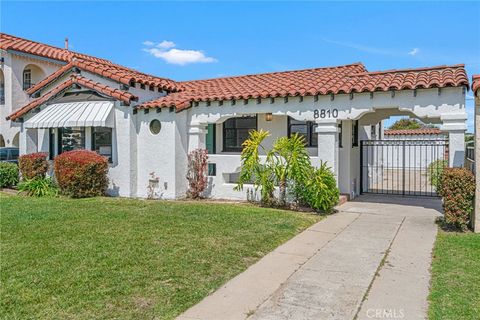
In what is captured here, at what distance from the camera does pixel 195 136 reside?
17250 mm

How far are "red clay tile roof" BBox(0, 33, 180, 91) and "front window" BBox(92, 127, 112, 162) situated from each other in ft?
8.46

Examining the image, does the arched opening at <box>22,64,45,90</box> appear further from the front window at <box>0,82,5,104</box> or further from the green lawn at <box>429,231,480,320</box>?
the green lawn at <box>429,231,480,320</box>

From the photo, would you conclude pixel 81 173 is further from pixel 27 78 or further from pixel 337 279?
pixel 27 78

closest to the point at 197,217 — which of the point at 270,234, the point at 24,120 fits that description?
the point at 270,234

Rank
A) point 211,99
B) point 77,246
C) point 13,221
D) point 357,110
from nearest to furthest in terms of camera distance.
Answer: point 77,246 → point 13,221 → point 357,110 → point 211,99

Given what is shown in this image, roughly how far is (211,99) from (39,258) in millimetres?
10243

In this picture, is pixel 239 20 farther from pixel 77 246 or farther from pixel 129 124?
pixel 77 246

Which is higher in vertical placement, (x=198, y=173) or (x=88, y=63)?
(x=88, y=63)

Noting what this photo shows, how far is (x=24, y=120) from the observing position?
782 inches

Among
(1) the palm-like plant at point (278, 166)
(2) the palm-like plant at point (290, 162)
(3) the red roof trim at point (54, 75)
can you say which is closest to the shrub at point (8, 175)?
(3) the red roof trim at point (54, 75)

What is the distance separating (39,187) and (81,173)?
10.1 ft

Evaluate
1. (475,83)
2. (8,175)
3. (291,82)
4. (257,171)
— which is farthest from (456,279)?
(8,175)

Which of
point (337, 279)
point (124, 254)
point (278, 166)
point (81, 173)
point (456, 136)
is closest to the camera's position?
point (337, 279)

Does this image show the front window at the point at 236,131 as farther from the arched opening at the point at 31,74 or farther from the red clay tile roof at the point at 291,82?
the arched opening at the point at 31,74
